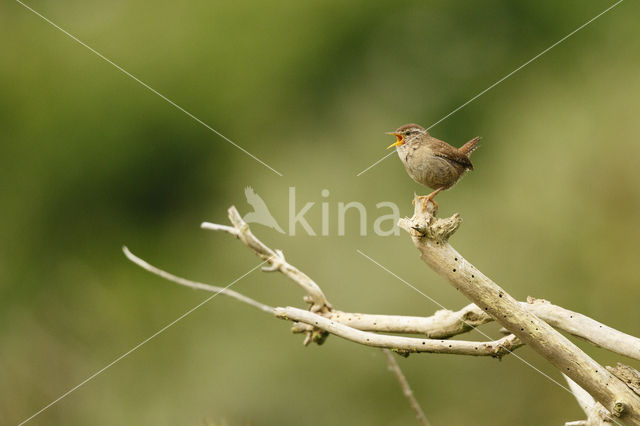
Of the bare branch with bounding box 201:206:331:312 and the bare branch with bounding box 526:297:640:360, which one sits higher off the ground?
the bare branch with bounding box 526:297:640:360

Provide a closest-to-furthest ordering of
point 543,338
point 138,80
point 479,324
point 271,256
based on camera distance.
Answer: point 543,338
point 479,324
point 271,256
point 138,80

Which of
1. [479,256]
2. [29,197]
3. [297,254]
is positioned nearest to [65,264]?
[29,197]

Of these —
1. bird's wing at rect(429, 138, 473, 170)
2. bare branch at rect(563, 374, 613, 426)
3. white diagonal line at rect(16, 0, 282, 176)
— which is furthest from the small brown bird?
white diagonal line at rect(16, 0, 282, 176)

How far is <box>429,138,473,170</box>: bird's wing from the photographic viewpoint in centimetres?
281

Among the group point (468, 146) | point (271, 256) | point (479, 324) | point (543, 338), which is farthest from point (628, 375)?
point (271, 256)

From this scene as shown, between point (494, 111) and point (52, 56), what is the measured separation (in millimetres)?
5041

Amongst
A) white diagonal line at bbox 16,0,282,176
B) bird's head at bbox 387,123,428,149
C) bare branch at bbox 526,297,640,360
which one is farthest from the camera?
white diagonal line at bbox 16,0,282,176

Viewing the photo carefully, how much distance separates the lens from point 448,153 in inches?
111

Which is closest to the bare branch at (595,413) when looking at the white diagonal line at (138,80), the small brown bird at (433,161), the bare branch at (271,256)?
the small brown bird at (433,161)

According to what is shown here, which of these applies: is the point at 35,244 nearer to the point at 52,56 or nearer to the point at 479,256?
the point at 52,56

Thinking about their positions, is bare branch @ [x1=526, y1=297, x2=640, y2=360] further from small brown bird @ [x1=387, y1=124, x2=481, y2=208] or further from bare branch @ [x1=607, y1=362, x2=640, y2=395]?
small brown bird @ [x1=387, y1=124, x2=481, y2=208]

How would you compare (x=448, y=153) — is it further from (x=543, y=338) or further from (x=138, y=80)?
(x=138, y=80)

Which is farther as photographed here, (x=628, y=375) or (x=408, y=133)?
(x=408, y=133)

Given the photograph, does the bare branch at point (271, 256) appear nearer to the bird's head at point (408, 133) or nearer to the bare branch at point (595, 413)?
the bird's head at point (408, 133)
